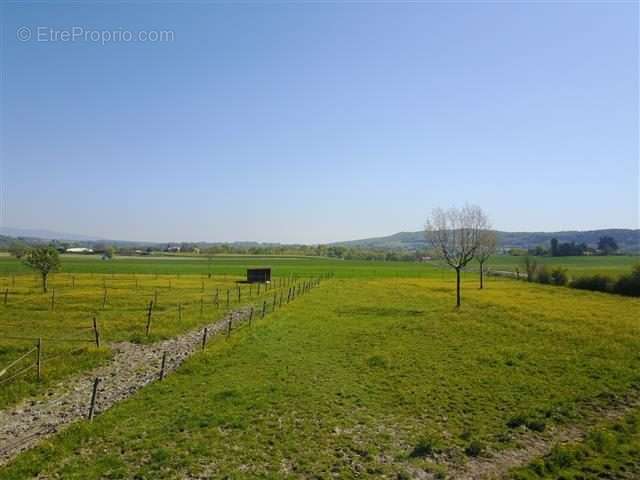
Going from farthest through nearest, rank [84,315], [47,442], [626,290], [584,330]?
[626,290], [84,315], [584,330], [47,442]

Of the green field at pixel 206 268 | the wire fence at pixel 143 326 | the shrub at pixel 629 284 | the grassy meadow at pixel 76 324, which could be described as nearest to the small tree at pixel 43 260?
the grassy meadow at pixel 76 324

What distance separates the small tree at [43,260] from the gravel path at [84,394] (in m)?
33.4

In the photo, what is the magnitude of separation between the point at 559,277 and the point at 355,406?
66223 mm

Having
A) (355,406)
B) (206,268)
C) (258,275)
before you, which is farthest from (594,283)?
(206,268)

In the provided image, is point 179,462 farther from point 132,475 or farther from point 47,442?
point 47,442

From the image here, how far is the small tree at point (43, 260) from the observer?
48.6 metres

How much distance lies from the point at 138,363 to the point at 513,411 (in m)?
16.2

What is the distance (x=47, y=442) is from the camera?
431 inches

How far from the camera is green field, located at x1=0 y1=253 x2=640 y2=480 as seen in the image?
980 centimetres

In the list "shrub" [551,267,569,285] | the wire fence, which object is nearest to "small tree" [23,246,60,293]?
the wire fence

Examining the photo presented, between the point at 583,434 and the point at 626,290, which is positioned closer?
the point at 583,434

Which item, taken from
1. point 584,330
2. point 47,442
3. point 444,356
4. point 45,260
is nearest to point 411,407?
point 444,356

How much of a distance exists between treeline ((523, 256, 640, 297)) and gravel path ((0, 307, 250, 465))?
57.5 metres

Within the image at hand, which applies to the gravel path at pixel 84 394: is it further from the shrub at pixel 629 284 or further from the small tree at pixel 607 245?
the small tree at pixel 607 245
